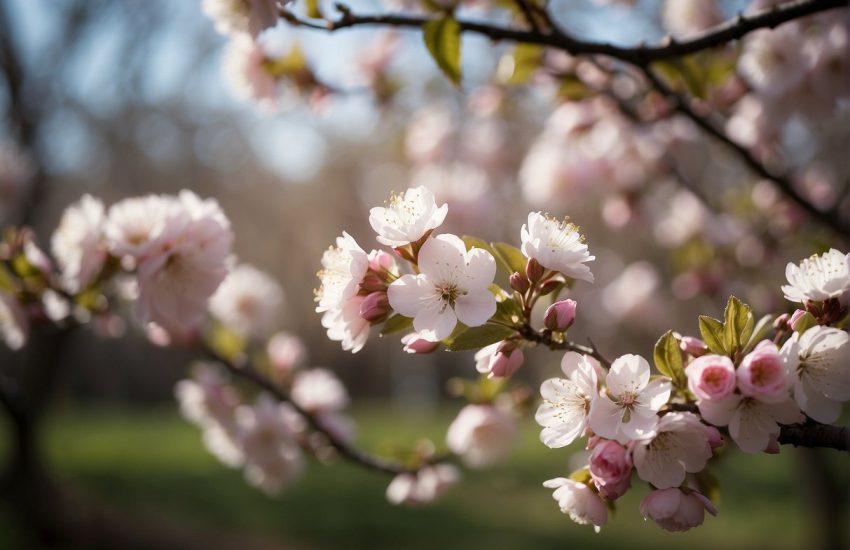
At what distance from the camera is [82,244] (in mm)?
1228

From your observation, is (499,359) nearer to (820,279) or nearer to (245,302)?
(820,279)

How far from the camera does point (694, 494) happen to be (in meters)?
0.80

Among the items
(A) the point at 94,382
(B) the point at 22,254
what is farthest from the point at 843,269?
(A) the point at 94,382

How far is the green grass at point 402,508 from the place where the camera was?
13.2 ft

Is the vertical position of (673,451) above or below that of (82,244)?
below

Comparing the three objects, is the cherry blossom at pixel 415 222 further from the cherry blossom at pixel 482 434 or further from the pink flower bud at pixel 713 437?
the cherry blossom at pixel 482 434

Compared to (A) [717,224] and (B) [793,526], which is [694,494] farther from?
(B) [793,526]

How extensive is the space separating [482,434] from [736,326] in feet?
2.53

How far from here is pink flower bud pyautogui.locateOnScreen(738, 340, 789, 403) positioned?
72 centimetres

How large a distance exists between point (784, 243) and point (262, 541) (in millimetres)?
3205

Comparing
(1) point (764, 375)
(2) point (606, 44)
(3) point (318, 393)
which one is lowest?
(1) point (764, 375)

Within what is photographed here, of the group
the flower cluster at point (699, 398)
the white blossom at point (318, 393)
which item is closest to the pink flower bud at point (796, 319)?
the flower cluster at point (699, 398)

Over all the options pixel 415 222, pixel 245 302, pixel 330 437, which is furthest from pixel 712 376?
pixel 245 302

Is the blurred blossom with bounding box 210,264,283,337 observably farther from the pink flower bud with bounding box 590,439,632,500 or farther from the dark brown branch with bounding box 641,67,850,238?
the pink flower bud with bounding box 590,439,632,500
